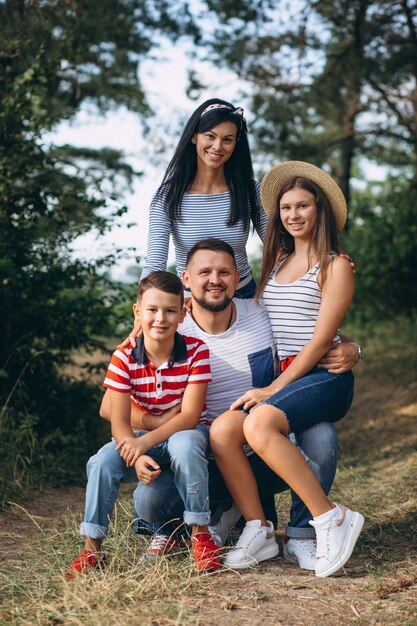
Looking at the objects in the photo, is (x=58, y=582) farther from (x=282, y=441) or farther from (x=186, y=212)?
(x=186, y=212)

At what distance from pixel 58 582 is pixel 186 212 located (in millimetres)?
1818

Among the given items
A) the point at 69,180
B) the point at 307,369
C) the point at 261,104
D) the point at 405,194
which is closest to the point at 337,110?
the point at 261,104

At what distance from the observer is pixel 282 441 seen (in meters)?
3.43

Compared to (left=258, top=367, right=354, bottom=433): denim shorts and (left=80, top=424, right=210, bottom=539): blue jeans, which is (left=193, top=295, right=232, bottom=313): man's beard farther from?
(left=80, top=424, right=210, bottom=539): blue jeans

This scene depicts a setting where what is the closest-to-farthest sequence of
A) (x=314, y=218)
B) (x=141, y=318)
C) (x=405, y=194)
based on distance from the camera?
(x=141, y=318) → (x=314, y=218) → (x=405, y=194)

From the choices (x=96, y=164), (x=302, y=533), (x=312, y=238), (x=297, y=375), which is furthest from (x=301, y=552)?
(x=96, y=164)

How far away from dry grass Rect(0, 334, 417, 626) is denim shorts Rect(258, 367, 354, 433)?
0.63 meters

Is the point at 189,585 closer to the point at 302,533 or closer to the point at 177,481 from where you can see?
the point at 177,481

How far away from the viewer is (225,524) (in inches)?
150

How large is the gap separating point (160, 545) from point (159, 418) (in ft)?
1.84

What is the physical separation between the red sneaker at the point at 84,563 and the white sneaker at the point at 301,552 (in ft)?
2.63

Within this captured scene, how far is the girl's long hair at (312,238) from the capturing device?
377cm

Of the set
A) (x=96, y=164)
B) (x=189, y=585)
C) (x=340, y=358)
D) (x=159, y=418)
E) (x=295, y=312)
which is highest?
(x=96, y=164)

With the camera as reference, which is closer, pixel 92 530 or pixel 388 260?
pixel 92 530
